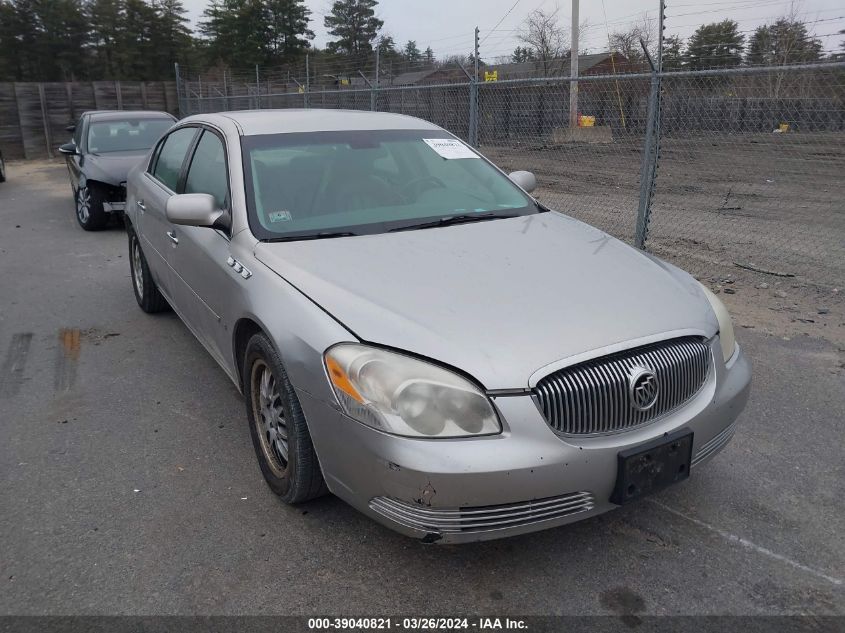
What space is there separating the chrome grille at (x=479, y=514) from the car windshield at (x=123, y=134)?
9281 millimetres

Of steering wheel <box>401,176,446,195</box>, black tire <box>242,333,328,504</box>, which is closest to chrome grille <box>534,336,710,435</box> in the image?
black tire <box>242,333,328,504</box>

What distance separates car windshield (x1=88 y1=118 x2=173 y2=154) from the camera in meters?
10.2

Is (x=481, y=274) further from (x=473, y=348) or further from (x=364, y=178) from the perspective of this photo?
(x=364, y=178)

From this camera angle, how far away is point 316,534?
9.19ft

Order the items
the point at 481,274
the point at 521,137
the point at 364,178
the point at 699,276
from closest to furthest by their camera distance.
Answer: the point at 481,274 < the point at 364,178 < the point at 699,276 < the point at 521,137

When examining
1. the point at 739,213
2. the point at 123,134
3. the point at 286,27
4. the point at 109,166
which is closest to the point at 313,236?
the point at 109,166

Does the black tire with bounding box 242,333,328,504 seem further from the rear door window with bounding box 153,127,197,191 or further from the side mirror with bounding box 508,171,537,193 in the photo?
the side mirror with bounding box 508,171,537,193

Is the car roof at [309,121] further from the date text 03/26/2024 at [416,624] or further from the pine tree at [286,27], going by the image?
the pine tree at [286,27]

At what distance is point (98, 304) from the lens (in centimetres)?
610

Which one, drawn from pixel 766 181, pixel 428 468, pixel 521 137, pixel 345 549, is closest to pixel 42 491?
pixel 345 549

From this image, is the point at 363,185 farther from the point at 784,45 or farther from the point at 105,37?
the point at 105,37

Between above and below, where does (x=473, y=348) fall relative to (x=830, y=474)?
above

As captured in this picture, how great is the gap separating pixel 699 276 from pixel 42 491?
589cm

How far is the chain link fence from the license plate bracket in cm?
402
